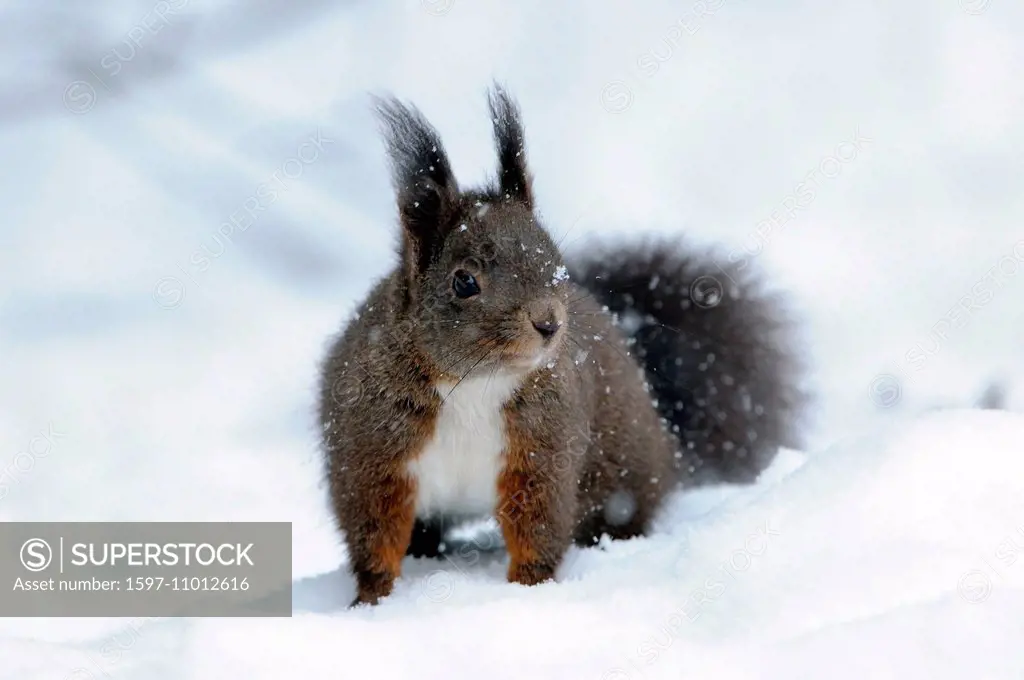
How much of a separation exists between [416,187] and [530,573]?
1.09m

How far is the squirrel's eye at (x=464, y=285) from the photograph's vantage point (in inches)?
105

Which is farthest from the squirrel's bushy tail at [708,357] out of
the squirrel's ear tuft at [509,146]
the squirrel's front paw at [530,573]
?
the squirrel's front paw at [530,573]

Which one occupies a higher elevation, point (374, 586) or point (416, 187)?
point (416, 187)

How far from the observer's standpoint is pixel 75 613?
11.6 feet

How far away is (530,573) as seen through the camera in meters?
2.88

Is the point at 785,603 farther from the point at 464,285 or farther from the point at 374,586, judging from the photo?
the point at 374,586

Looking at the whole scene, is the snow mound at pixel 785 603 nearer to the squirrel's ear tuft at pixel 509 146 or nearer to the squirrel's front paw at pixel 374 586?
the squirrel's front paw at pixel 374 586

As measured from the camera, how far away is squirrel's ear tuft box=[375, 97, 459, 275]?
2805mm

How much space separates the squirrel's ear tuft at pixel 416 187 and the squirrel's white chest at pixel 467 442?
0.36 metres

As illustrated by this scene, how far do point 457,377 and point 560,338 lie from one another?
296 mm

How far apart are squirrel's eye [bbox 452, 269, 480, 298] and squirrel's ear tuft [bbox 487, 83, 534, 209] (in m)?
0.39

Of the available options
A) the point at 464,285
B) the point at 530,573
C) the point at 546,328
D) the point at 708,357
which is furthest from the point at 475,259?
the point at 708,357

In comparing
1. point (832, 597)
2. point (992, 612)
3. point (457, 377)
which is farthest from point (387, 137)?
point (992, 612)

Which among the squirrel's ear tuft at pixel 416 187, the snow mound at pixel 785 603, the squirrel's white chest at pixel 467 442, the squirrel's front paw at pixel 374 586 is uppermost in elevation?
the squirrel's ear tuft at pixel 416 187
